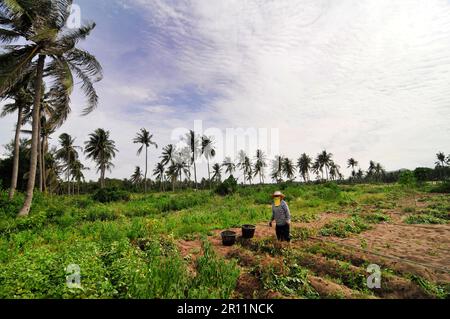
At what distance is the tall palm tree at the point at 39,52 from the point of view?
1043 centimetres

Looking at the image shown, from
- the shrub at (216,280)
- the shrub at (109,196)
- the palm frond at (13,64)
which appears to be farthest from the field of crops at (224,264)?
the shrub at (109,196)

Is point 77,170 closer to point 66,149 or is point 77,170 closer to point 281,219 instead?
point 66,149

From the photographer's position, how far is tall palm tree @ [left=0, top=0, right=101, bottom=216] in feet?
34.2

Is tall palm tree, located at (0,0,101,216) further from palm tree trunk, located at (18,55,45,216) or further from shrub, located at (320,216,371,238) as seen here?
shrub, located at (320,216,371,238)

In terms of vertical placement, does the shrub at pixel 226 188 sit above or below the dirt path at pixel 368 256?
above

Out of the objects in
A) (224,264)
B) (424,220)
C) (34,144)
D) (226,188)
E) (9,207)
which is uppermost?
Answer: (34,144)

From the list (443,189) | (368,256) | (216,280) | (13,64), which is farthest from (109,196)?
(443,189)

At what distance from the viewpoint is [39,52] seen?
11352 millimetres

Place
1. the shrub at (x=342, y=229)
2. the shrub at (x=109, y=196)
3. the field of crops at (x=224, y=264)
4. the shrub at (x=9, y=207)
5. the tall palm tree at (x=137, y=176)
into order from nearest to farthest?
the field of crops at (x=224, y=264) → the shrub at (x=342, y=229) → the shrub at (x=9, y=207) → the shrub at (x=109, y=196) → the tall palm tree at (x=137, y=176)

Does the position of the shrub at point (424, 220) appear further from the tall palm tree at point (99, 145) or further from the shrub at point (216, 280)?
the tall palm tree at point (99, 145)

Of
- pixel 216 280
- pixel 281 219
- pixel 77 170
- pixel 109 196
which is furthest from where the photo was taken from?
pixel 77 170

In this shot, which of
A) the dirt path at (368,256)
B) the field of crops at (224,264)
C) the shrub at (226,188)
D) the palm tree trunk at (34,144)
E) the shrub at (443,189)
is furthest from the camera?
the shrub at (226,188)

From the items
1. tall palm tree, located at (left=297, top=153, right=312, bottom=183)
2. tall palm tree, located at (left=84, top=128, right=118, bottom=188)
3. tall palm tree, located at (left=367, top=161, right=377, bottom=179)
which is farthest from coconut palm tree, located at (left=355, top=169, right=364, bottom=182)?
tall palm tree, located at (left=84, top=128, right=118, bottom=188)
